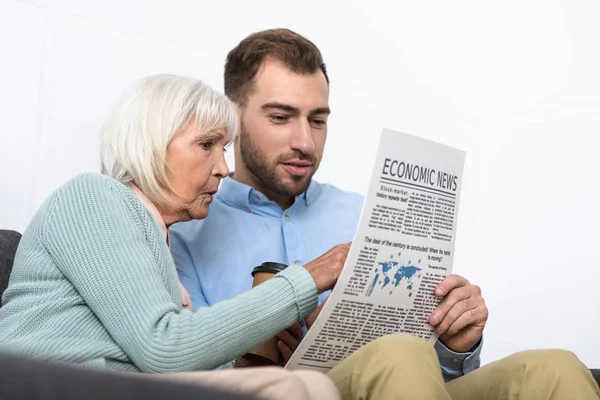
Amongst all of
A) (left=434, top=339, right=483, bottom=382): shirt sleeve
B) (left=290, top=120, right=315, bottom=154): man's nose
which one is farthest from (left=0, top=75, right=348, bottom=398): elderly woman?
(left=290, top=120, right=315, bottom=154): man's nose

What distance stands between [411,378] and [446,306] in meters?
0.39

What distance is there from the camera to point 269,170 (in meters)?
2.15

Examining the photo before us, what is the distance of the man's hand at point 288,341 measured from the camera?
164 cm

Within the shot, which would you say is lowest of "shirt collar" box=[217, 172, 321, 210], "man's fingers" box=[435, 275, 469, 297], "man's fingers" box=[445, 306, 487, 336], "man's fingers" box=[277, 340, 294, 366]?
"man's fingers" box=[277, 340, 294, 366]

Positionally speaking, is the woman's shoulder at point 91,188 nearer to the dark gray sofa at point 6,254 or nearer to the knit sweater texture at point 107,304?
the knit sweater texture at point 107,304

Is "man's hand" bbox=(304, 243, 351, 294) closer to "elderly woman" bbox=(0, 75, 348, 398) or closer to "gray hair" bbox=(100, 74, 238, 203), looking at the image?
"elderly woman" bbox=(0, 75, 348, 398)

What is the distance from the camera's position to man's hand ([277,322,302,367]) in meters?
1.64

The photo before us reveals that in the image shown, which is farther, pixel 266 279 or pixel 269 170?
pixel 269 170

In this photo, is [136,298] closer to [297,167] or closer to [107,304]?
[107,304]

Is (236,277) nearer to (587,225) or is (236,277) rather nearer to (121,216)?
(121,216)

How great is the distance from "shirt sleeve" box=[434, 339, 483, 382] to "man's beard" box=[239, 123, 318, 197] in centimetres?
65

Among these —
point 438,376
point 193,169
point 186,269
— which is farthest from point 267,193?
point 438,376

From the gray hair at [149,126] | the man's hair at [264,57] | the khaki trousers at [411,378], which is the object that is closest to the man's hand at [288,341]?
the khaki trousers at [411,378]

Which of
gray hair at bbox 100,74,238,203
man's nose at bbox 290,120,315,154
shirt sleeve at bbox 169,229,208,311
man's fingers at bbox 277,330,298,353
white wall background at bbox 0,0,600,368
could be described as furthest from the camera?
white wall background at bbox 0,0,600,368
